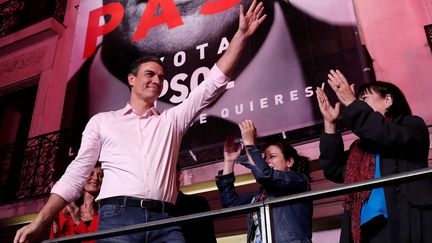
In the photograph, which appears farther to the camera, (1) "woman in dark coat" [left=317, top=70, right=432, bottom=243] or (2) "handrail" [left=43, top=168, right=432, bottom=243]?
(1) "woman in dark coat" [left=317, top=70, right=432, bottom=243]

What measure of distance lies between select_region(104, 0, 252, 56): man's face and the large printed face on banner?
0.04 ft

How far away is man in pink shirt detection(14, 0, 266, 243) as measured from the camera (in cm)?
177

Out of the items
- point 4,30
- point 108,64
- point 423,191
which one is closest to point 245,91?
point 108,64

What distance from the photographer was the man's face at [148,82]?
211 cm

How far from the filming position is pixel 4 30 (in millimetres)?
7730

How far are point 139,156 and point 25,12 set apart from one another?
6.72 metres

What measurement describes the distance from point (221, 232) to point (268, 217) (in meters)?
3.58

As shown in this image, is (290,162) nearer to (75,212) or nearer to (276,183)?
(276,183)

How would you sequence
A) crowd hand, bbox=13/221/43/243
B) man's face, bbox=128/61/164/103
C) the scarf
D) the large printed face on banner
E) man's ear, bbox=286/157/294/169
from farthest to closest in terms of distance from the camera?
the large printed face on banner, man's ear, bbox=286/157/294/169, man's face, bbox=128/61/164/103, the scarf, crowd hand, bbox=13/221/43/243

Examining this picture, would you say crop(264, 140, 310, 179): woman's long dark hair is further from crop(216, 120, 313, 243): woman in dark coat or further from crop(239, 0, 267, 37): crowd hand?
crop(239, 0, 267, 37): crowd hand

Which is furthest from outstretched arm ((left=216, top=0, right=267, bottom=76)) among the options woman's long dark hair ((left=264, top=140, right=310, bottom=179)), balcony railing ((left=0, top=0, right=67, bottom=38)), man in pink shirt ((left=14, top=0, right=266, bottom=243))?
balcony railing ((left=0, top=0, right=67, bottom=38))

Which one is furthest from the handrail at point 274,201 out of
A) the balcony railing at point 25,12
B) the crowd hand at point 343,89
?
the balcony railing at point 25,12

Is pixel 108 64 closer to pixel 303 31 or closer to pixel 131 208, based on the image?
pixel 303 31

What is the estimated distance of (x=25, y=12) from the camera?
25.5 feet
